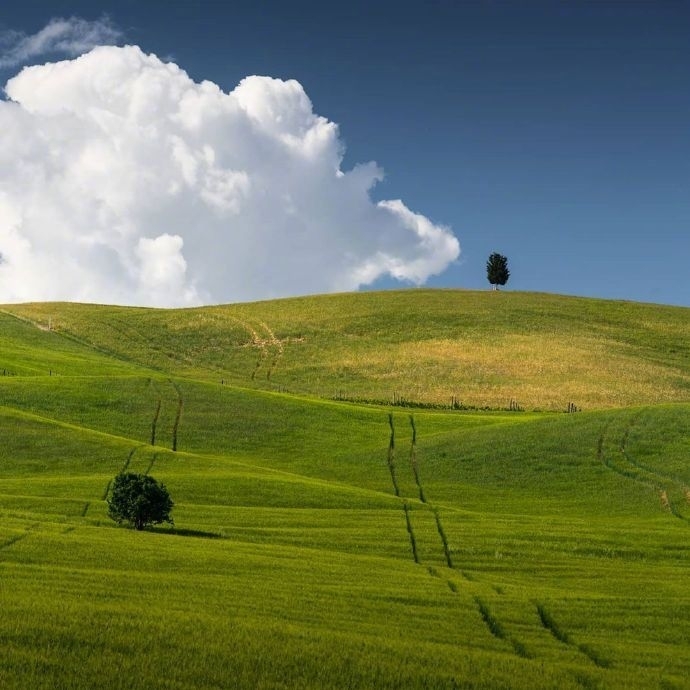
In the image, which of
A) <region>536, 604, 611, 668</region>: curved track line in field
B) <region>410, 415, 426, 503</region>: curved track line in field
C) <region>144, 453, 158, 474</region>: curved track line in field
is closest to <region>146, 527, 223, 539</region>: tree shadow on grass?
<region>144, 453, 158, 474</region>: curved track line in field

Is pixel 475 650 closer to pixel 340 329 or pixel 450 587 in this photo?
pixel 450 587

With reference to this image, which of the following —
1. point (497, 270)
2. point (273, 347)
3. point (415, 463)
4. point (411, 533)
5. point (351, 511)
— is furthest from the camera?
point (497, 270)

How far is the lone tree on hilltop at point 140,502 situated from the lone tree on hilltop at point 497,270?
412 feet

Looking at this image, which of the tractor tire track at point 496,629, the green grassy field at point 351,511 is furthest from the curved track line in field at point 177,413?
the tractor tire track at point 496,629

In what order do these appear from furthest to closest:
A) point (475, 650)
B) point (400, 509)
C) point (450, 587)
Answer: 1. point (400, 509)
2. point (450, 587)
3. point (475, 650)

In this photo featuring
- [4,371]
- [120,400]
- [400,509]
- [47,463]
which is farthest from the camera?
[4,371]

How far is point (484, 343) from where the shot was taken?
109 m

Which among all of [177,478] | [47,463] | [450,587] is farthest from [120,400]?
[450,587]

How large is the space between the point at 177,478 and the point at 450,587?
956 inches

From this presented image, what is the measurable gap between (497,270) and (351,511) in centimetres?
11940

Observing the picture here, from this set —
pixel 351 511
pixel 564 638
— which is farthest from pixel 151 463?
pixel 564 638

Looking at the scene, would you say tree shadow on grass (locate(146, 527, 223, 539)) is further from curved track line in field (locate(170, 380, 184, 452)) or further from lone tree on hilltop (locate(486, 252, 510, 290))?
lone tree on hilltop (locate(486, 252, 510, 290))

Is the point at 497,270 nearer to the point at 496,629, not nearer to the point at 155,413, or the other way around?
the point at 155,413

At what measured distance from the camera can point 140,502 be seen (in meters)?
35.7
